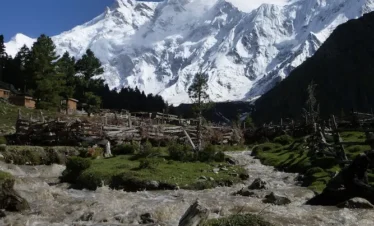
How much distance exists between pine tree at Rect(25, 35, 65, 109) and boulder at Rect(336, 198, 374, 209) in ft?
197

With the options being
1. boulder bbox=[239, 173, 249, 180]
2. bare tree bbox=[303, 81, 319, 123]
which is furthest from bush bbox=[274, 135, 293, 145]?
boulder bbox=[239, 173, 249, 180]

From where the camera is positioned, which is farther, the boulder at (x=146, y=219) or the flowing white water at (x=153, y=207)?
the boulder at (x=146, y=219)

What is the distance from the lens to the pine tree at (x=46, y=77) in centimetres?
7173

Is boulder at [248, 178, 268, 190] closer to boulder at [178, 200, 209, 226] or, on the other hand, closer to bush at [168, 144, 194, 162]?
bush at [168, 144, 194, 162]

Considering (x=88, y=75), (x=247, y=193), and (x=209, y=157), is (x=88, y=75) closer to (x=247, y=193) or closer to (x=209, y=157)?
(x=209, y=157)

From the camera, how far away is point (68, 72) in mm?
85438

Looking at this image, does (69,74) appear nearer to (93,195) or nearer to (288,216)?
(93,195)

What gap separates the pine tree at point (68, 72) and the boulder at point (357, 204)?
68.3 m

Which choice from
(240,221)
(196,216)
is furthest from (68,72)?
(240,221)

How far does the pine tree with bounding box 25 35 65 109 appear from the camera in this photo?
71731 mm

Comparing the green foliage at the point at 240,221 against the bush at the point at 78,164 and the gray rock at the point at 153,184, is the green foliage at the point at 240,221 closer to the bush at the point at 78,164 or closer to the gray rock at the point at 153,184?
the gray rock at the point at 153,184

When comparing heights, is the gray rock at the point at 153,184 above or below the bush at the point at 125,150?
below

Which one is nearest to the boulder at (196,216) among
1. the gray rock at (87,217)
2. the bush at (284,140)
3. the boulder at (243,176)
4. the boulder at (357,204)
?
the gray rock at (87,217)

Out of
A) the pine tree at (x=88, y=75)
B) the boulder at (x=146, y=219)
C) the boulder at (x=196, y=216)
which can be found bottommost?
the boulder at (x=146, y=219)
